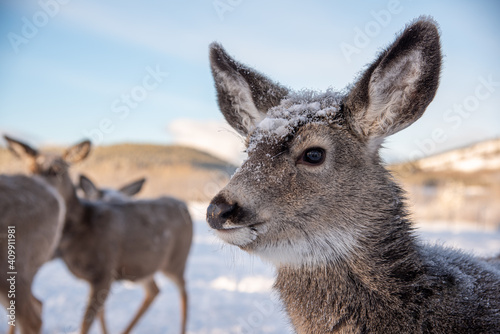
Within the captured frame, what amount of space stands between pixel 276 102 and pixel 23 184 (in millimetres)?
3764

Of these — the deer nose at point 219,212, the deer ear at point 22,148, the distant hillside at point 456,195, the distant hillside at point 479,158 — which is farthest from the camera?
the distant hillside at point 479,158

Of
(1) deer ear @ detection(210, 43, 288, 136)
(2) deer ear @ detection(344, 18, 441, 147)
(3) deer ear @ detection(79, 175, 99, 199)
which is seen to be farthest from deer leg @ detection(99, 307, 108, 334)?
(2) deer ear @ detection(344, 18, 441, 147)

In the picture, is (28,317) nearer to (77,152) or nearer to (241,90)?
(77,152)

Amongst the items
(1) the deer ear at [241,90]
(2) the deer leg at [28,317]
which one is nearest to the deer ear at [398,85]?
(1) the deer ear at [241,90]

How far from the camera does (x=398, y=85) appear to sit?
7.86 ft

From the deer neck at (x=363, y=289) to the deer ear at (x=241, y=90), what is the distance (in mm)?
1167

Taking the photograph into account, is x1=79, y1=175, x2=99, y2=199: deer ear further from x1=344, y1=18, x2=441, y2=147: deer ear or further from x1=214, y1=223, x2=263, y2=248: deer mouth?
x1=344, y1=18, x2=441, y2=147: deer ear

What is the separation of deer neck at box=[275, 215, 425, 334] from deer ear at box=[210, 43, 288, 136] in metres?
1.17

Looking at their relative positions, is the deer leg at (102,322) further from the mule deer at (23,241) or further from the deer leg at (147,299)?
the mule deer at (23,241)

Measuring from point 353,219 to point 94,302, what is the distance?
4.84m

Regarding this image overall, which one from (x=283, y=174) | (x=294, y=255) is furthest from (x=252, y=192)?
(x=294, y=255)

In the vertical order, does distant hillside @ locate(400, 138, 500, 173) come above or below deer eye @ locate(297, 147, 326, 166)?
above

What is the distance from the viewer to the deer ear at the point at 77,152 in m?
6.81

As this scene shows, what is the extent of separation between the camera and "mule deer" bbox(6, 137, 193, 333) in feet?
20.0
